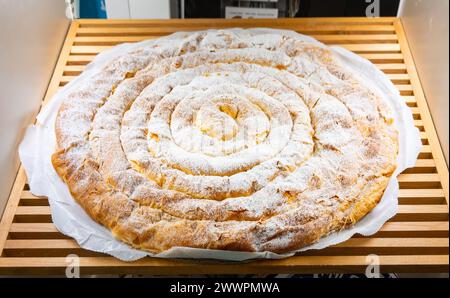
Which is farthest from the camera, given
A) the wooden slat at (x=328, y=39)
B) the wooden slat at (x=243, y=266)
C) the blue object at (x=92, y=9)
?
the blue object at (x=92, y=9)

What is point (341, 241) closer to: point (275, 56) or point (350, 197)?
point (350, 197)

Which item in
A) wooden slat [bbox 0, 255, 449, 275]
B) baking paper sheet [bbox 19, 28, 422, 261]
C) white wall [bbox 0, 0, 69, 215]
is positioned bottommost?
wooden slat [bbox 0, 255, 449, 275]

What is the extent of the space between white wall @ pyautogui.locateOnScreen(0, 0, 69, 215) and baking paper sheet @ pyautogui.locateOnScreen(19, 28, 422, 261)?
0.04m

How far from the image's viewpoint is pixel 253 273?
1.25m

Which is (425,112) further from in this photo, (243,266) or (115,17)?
(115,17)

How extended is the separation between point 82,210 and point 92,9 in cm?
106

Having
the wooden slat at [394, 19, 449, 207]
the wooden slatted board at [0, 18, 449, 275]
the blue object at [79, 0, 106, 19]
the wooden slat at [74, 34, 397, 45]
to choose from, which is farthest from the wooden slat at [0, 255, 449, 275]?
the blue object at [79, 0, 106, 19]

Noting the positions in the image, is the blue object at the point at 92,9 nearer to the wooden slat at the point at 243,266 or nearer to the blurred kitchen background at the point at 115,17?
the blurred kitchen background at the point at 115,17

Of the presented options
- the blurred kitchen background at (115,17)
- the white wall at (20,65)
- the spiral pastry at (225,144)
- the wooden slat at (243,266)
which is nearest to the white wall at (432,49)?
the blurred kitchen background at (115,17)

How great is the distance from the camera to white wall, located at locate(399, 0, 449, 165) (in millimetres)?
1347

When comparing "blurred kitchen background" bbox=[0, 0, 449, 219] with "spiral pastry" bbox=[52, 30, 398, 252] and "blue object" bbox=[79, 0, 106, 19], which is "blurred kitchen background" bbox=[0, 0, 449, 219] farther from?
"spiral pastry" bbox=[52, 30, 398, 252]

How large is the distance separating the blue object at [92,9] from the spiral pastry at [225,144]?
0.47 meters

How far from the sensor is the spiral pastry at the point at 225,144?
1307 mm
